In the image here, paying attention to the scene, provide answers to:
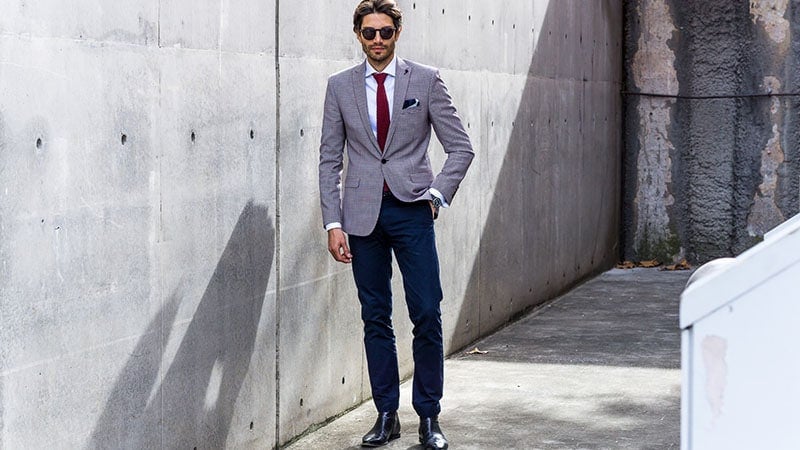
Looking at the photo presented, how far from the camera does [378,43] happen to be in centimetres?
575

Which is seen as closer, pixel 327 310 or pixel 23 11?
pixel 23 11

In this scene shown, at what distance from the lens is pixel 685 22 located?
1283 centimetres

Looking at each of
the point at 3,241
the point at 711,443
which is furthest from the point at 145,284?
the point at 711,443

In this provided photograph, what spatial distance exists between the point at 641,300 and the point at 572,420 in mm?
4363

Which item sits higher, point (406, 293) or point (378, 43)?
point (378, 43)

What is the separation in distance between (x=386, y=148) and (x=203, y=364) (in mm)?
1228

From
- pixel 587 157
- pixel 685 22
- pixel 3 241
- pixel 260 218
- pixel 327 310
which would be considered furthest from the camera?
pixel 685 22

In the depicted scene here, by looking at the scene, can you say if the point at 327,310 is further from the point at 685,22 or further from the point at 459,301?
the point at 685,22

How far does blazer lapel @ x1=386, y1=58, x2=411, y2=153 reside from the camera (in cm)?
585

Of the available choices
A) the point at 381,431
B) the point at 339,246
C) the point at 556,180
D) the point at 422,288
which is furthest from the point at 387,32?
the point at 556,180

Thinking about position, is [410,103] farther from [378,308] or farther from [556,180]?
[556,180]

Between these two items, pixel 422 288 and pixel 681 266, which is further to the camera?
pixel 681 266

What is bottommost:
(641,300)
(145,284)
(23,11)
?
(641,300)

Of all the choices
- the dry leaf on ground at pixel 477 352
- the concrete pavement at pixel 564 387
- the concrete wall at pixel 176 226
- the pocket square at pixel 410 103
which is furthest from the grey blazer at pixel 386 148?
the dry leaf on ground at pixel 477 352
